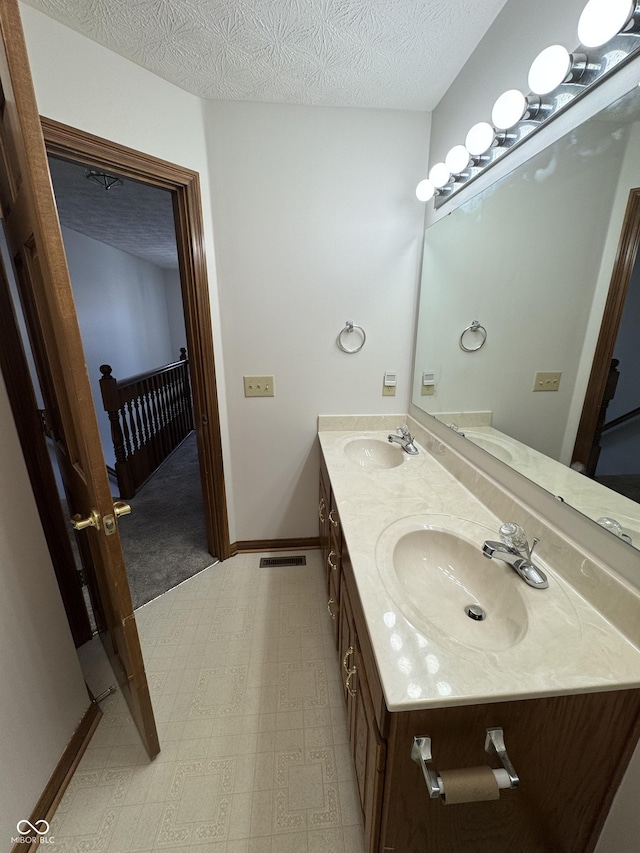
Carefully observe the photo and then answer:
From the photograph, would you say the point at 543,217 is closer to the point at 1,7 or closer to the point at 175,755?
the point at 1,7

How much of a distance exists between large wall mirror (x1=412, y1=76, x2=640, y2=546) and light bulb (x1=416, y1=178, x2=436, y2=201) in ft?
0.50

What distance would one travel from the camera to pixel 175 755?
1162 mm

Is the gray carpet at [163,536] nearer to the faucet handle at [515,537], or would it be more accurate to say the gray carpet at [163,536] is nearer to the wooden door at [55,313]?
the wooden door at [55,313]

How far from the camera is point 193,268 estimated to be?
63.7 inches

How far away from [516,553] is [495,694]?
0.39 meters

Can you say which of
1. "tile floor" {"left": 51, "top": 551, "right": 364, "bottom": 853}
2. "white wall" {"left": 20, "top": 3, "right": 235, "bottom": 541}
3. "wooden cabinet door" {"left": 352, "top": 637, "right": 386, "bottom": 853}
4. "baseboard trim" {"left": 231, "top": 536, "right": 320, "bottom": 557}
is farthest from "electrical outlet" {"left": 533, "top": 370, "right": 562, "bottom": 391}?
"baseboard trim" {"left": 231, "top": 536, "right": 320, "bottom": 557}

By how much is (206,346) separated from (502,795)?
185 centimetres

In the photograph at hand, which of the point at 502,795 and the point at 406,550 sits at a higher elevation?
the point at 406,550

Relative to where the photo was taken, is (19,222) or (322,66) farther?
(322,66)

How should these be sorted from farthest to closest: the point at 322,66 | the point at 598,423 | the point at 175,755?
the point at 322,66
the point at 175,755
the point at 598,423

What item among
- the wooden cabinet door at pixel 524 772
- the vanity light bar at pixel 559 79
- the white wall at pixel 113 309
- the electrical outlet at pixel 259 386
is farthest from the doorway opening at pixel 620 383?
the white wall at pixel 113 309

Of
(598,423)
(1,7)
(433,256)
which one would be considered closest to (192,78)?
(1,7)

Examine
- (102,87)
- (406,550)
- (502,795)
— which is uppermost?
(102,87)

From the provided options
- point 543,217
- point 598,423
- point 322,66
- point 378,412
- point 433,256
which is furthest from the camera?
point 378,412
